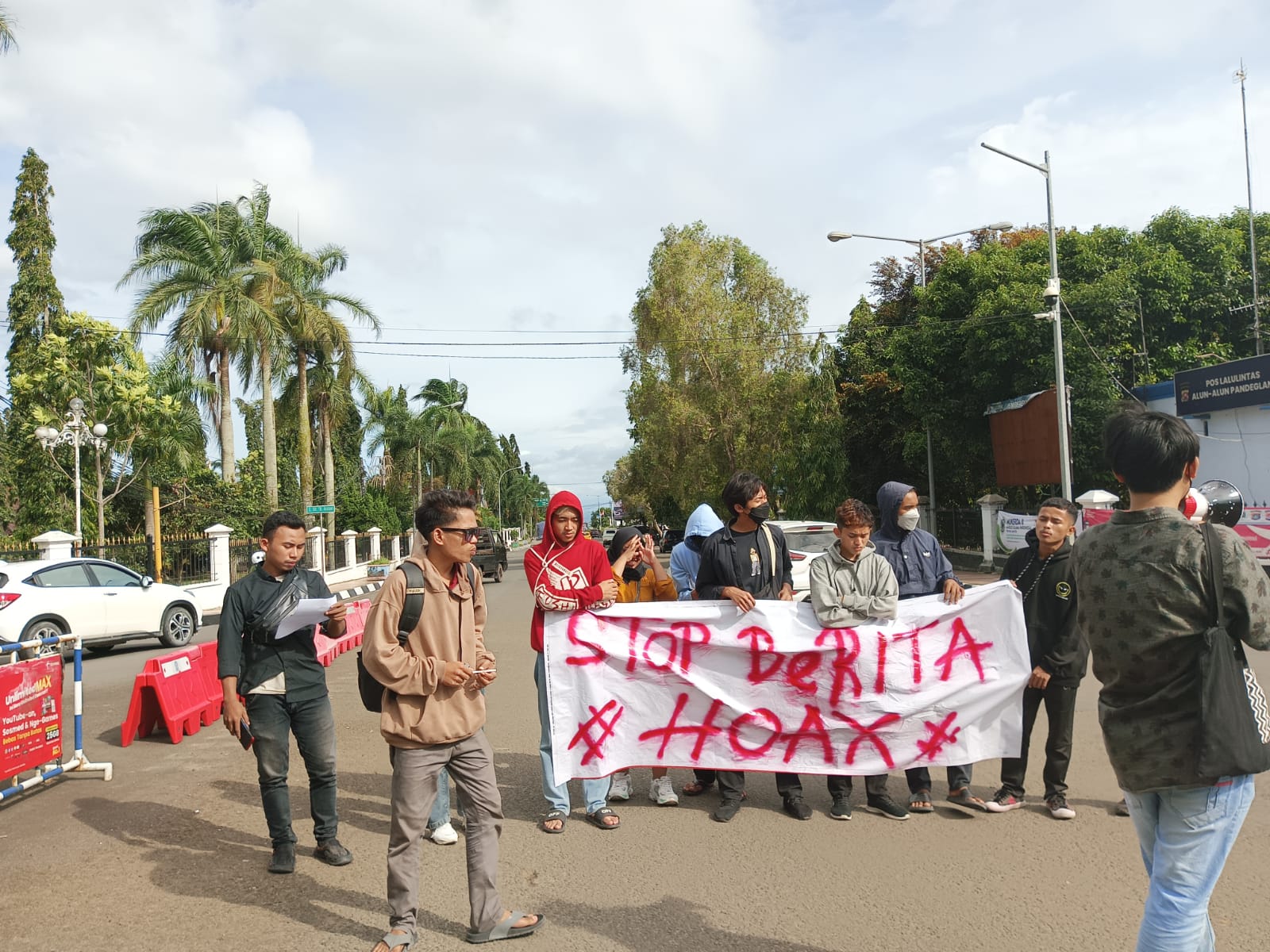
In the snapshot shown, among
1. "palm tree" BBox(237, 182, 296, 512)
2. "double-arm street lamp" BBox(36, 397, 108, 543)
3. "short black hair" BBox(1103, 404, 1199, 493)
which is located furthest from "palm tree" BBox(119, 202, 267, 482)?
"short black hair" BBox(1103, 404, 1199, 493)

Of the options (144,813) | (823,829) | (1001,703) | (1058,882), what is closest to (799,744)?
(823,829)

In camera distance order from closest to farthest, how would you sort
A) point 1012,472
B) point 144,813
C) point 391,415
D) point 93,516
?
1. point 144,813
2. point 1012,472
3. point 93,516
4. point 391,415

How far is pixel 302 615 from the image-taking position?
5.00m

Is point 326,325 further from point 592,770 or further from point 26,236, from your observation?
point 592,770

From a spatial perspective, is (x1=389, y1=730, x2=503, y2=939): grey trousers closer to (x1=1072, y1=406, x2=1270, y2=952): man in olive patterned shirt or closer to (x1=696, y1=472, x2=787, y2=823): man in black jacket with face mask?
(x1=696, y1=472, x2=787, y2=823): man in black jacket with face mask

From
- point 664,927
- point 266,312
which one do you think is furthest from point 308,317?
point 664,927

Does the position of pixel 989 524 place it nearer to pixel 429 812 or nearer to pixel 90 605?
pixel 90 605

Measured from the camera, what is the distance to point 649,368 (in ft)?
129

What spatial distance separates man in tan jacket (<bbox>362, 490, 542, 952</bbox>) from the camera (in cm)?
398

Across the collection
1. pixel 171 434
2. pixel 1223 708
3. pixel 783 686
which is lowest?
pixel 783 686

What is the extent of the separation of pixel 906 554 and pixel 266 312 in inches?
1161

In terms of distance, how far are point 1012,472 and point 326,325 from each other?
23349 millimetres

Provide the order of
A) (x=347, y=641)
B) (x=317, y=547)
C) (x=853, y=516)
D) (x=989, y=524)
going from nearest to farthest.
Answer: (x=853, y=516), (x=347, y=641), (x=989, y=524), (x=317, y=547)

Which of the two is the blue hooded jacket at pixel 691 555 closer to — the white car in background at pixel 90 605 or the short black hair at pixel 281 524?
the short black hair at pixel 281 524
